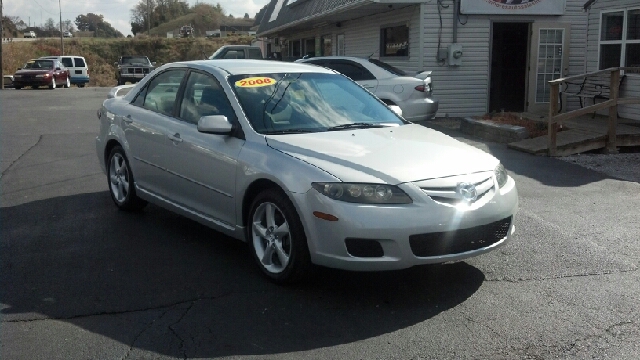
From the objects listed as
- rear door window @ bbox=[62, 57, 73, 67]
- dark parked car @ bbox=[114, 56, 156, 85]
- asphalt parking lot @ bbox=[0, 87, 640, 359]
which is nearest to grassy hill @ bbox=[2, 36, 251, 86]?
rear door window @ bbox=[62, 57, 73, 67]

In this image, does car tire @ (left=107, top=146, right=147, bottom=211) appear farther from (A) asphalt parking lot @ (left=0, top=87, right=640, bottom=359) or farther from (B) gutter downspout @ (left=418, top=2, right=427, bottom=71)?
(B) gutter downspout @ (left=418, top=2, right=427, bottom=71)

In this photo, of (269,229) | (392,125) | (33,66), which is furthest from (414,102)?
(33,66)

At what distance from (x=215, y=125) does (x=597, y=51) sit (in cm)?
1213

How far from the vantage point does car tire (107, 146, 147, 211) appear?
7195 mm

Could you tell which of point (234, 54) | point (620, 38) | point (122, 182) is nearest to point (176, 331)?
point (122, 182)

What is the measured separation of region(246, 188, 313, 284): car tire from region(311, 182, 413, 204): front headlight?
1.14 ft

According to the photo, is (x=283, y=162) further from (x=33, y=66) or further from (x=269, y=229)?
(x=33, y=66)

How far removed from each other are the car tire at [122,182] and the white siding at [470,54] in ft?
35.3

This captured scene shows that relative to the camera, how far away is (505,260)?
575 cm

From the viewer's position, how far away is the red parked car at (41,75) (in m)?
35.1

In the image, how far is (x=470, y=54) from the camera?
56.7ft

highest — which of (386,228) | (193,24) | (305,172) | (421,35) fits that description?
(193,24)

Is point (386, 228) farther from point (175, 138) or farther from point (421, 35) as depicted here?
point (421, 35)

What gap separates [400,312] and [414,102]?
31.3 ft
